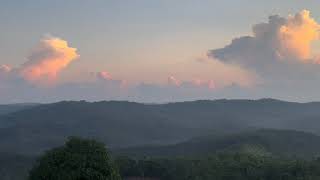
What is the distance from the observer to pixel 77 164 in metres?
31.1

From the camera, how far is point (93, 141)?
33.1 meters

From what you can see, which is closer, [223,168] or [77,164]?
[77,164]

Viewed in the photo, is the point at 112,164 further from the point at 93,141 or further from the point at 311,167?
the point at 311,167

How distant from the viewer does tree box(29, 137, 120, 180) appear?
30.5 meters

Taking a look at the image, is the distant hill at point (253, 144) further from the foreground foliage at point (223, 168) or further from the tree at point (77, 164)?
the tree at point (77, 164)

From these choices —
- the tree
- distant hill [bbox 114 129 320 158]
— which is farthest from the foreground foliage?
distant hill [bbox 114 129 320 158]

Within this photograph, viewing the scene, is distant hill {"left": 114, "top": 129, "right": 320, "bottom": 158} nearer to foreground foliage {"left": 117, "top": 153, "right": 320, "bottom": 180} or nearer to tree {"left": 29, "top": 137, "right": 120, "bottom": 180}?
foreground foliage {"left": 117, "top": 153, "right": 320, "bottom": 180}

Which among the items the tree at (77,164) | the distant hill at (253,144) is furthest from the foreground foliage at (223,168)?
the distant hill at (253,144)

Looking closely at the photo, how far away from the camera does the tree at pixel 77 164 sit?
3052 centimetres

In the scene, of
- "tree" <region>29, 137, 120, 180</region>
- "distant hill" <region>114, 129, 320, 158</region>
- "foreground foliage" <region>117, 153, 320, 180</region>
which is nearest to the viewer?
"tree" <region>29, 137, 120, 180</region>

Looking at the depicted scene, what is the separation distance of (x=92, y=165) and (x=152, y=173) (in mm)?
29700

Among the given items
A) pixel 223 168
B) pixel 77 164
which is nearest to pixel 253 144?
pixel 223 168

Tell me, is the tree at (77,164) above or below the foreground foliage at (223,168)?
above

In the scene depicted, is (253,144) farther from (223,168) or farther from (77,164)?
(77,164)
